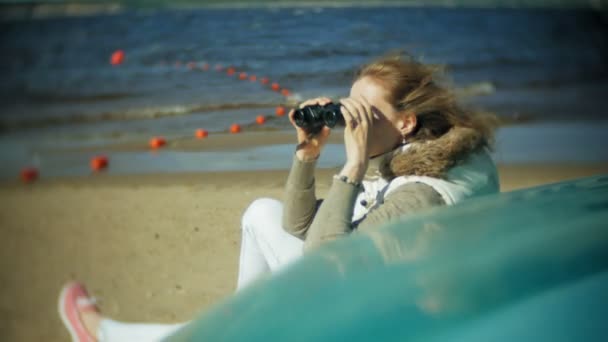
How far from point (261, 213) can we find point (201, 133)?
0.51 m

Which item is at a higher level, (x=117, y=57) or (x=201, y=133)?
(x=117, y=57)

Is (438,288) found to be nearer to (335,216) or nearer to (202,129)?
(335,216)

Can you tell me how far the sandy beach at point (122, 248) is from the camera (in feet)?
5.45

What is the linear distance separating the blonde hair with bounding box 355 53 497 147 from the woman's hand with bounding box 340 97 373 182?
12cm

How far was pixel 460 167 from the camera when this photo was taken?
154 cm

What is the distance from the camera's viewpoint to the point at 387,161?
5.18ft

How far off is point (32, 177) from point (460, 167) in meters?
1.06

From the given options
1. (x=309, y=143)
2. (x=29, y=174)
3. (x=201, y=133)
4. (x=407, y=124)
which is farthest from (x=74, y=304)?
(x=407, y=124)

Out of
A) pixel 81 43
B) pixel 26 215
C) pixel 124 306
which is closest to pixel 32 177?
pixel 26 215

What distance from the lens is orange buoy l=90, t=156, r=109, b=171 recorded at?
189 cm

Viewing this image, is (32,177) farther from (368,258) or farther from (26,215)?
(368,258)

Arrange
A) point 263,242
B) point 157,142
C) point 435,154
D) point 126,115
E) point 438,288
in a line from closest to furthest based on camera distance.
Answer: point 438,288 < point 435,154 < point 263,242 < point 157,142 < point 126,115

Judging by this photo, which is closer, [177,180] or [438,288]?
[438,288]

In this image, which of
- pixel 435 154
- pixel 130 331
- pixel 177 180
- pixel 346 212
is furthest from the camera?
pixel 177 180
